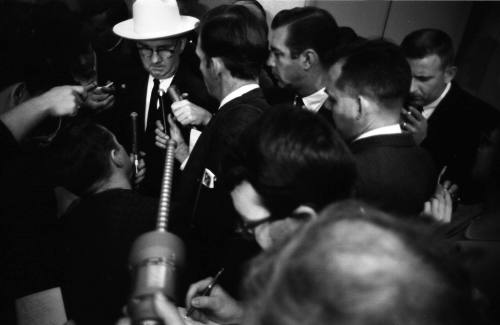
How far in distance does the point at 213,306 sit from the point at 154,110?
1529 mm

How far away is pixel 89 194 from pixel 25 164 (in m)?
0.26

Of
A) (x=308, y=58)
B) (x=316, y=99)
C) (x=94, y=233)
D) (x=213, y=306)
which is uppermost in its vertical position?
(x=308, y=58)

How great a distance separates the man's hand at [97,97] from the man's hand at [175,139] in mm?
348

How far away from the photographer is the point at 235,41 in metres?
1.78

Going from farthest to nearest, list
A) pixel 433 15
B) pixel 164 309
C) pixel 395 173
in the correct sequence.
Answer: pixel 433 15 < pixel 395 173 < pixel 164 309

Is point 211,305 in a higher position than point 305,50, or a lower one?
lower

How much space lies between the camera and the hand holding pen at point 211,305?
1.18m

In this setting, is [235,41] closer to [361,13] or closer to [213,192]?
[213,192]

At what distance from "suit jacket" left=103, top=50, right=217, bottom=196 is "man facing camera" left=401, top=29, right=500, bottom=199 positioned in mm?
1362

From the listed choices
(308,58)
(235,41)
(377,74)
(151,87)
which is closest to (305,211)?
(377,74)

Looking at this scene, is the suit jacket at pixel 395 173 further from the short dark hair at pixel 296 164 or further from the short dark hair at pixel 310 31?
the short dark hair at pixel 310 31

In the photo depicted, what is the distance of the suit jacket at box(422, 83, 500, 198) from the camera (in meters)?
2.31

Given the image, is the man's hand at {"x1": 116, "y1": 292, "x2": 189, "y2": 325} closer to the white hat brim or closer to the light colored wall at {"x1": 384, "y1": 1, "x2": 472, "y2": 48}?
the white hat brim

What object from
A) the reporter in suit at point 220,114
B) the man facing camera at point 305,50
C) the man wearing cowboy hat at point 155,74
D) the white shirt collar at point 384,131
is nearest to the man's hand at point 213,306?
the reporter in suit at point 220,114
